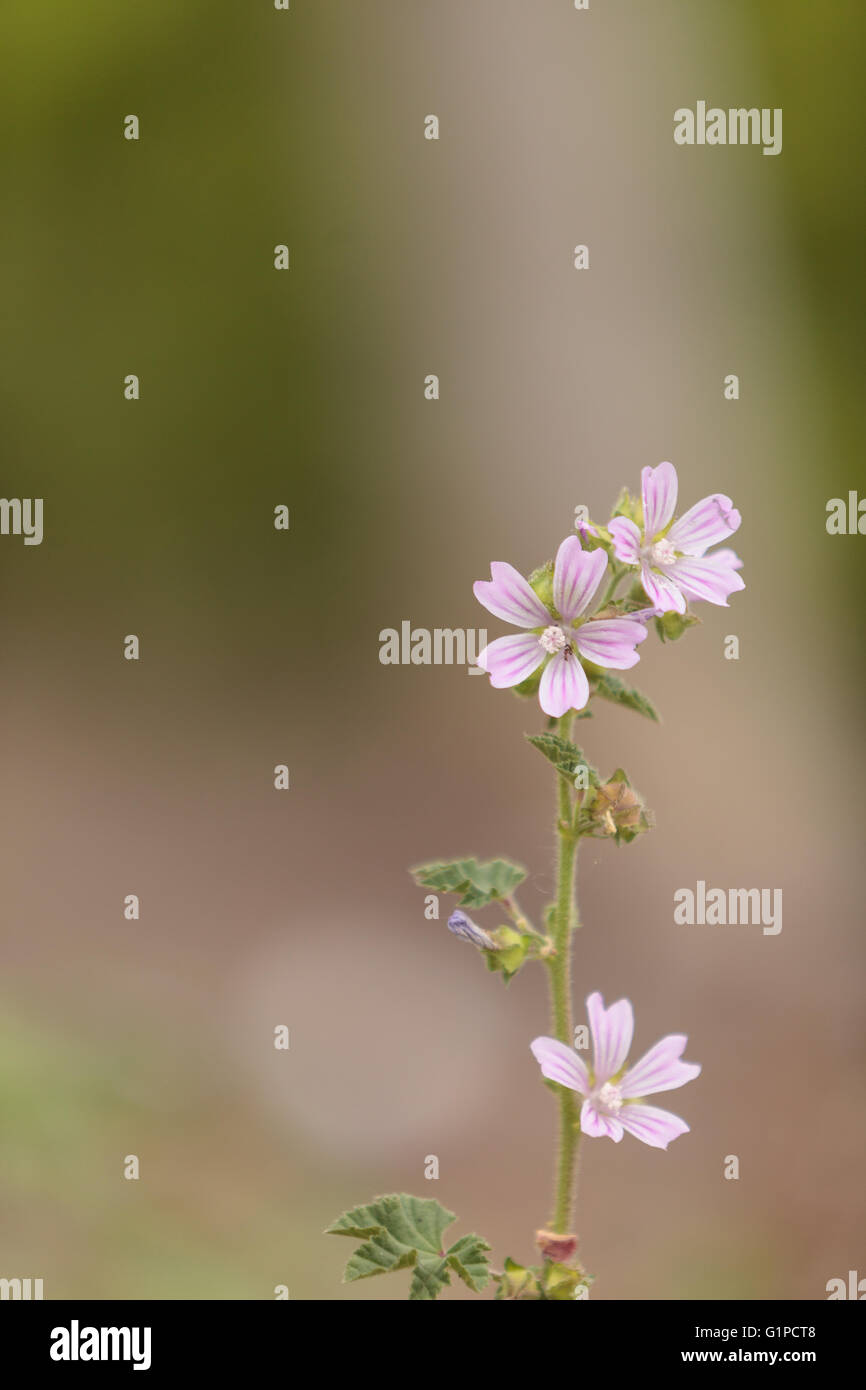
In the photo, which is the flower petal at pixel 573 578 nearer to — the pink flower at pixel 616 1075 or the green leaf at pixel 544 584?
the green leaf at pixel 544 584

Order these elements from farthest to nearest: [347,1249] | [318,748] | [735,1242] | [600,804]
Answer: [318,748] < [735,1242] < [347,1249] < [600,804]

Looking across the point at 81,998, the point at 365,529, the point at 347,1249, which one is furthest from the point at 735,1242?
the point at 365,529

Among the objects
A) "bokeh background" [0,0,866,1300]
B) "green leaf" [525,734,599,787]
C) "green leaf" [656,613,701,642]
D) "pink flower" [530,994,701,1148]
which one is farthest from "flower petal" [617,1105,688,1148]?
"bokeh background" [0,0,866,1300]

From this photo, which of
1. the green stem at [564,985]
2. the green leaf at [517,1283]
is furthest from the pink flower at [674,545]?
the green leaf at [517,1283]

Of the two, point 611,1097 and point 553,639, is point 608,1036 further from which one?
point 553,639

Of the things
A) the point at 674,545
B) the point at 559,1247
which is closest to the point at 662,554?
the point at 674,545

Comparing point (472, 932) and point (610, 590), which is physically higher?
point (610, 590)
